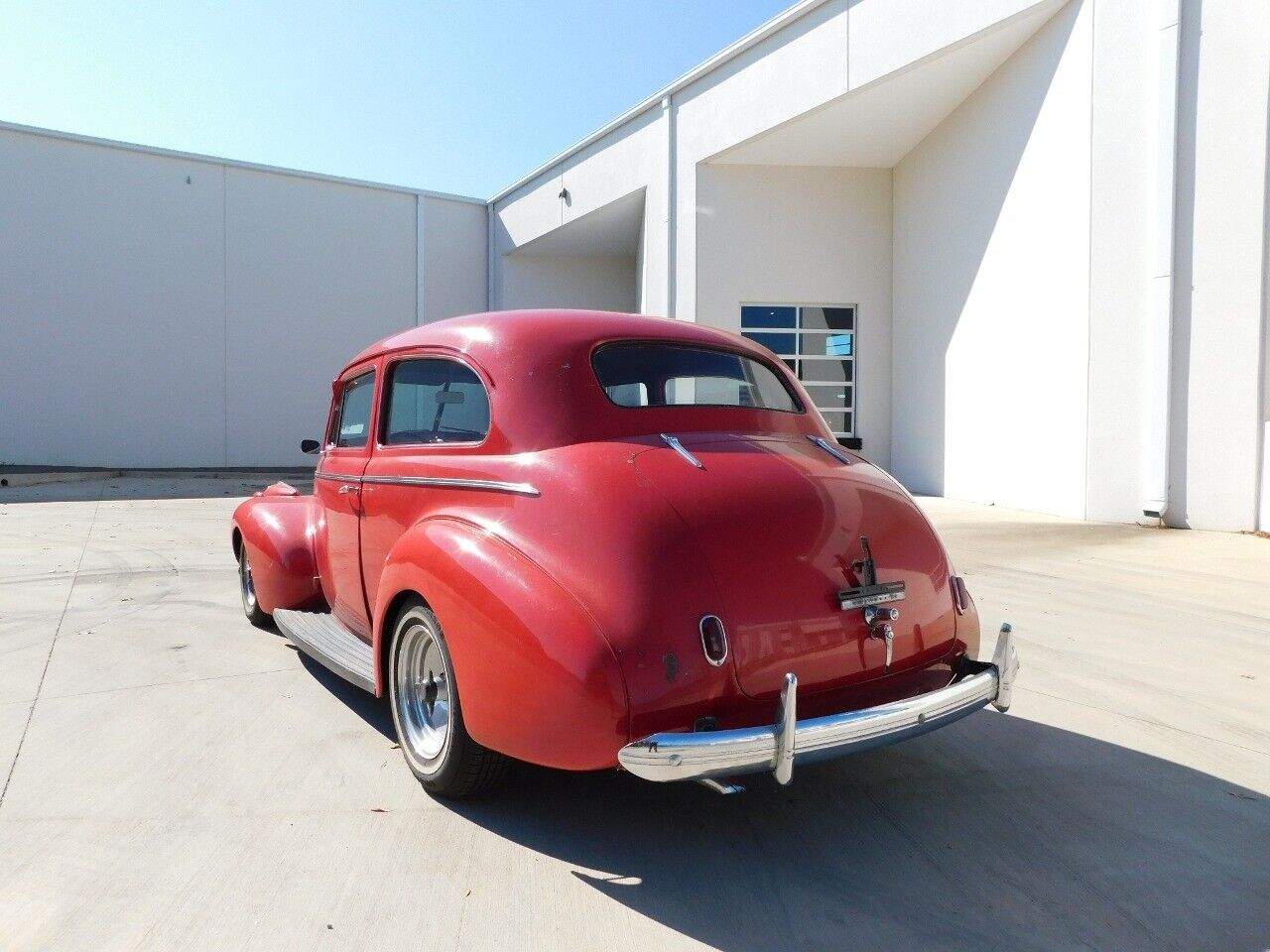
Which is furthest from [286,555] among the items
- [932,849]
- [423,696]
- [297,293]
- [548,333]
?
[297,293]

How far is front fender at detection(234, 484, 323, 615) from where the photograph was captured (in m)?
4.48

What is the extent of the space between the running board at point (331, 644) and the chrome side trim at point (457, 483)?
27.0 inches

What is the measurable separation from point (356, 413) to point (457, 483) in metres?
1.45

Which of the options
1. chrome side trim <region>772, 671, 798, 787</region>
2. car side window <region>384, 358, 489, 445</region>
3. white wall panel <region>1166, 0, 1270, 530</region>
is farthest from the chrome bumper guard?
white wall panel <region>1166, 0, 1270, 530</region>

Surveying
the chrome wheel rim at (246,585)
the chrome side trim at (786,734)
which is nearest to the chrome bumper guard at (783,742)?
the chrome side trim at (786,734)

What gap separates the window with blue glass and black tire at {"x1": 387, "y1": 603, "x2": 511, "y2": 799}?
12.9 metres

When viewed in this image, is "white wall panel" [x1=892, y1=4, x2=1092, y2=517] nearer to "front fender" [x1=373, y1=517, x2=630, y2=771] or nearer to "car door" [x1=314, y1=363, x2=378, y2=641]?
"car door" [x1=314, y1=363, x2=378, y2=641]

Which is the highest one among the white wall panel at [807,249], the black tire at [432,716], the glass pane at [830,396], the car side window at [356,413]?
the white wall panel at [807,249]

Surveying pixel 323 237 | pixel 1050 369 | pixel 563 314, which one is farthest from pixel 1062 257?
pixel 323 237

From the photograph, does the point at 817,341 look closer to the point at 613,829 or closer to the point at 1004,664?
the point at 1004,664

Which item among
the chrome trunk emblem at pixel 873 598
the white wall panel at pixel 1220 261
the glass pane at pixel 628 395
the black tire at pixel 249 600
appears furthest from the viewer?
the white wall panel at pixel 1220 261

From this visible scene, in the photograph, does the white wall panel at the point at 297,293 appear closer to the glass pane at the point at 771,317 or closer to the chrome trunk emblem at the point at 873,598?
the glass pane at the point at 771,317

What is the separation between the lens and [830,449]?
133 inches

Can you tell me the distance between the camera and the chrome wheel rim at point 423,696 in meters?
2.99
